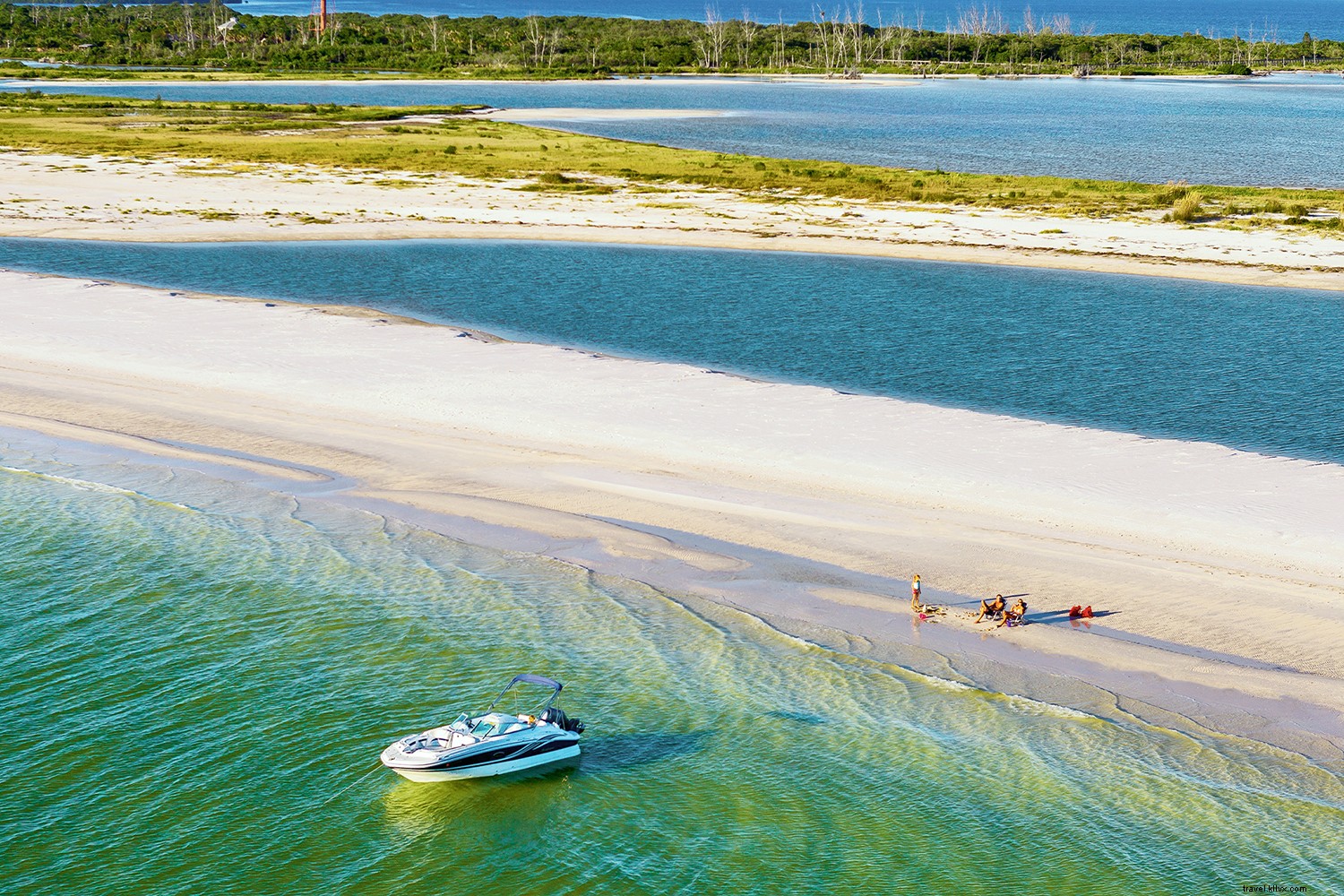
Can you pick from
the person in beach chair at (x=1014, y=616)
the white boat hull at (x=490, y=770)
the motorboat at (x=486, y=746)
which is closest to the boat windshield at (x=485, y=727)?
the motorboat at (x=486, y=746)

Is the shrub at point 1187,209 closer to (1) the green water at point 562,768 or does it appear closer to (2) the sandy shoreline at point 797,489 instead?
(2) the sandy shoreline at point 797,489

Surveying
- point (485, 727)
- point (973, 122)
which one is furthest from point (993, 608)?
point (973, 122)

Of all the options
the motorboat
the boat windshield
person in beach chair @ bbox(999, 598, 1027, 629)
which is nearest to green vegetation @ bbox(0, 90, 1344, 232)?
person in beach chair @ bbox(999, 598, 1027, 629)

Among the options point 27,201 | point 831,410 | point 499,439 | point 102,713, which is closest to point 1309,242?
point 831,410

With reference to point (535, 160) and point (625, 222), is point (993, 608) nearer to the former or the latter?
point (625, 222)

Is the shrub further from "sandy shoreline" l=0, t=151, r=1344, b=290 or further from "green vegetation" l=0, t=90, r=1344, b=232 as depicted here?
"sandy shoreline" l=0, t=151, r=1344, b=290
